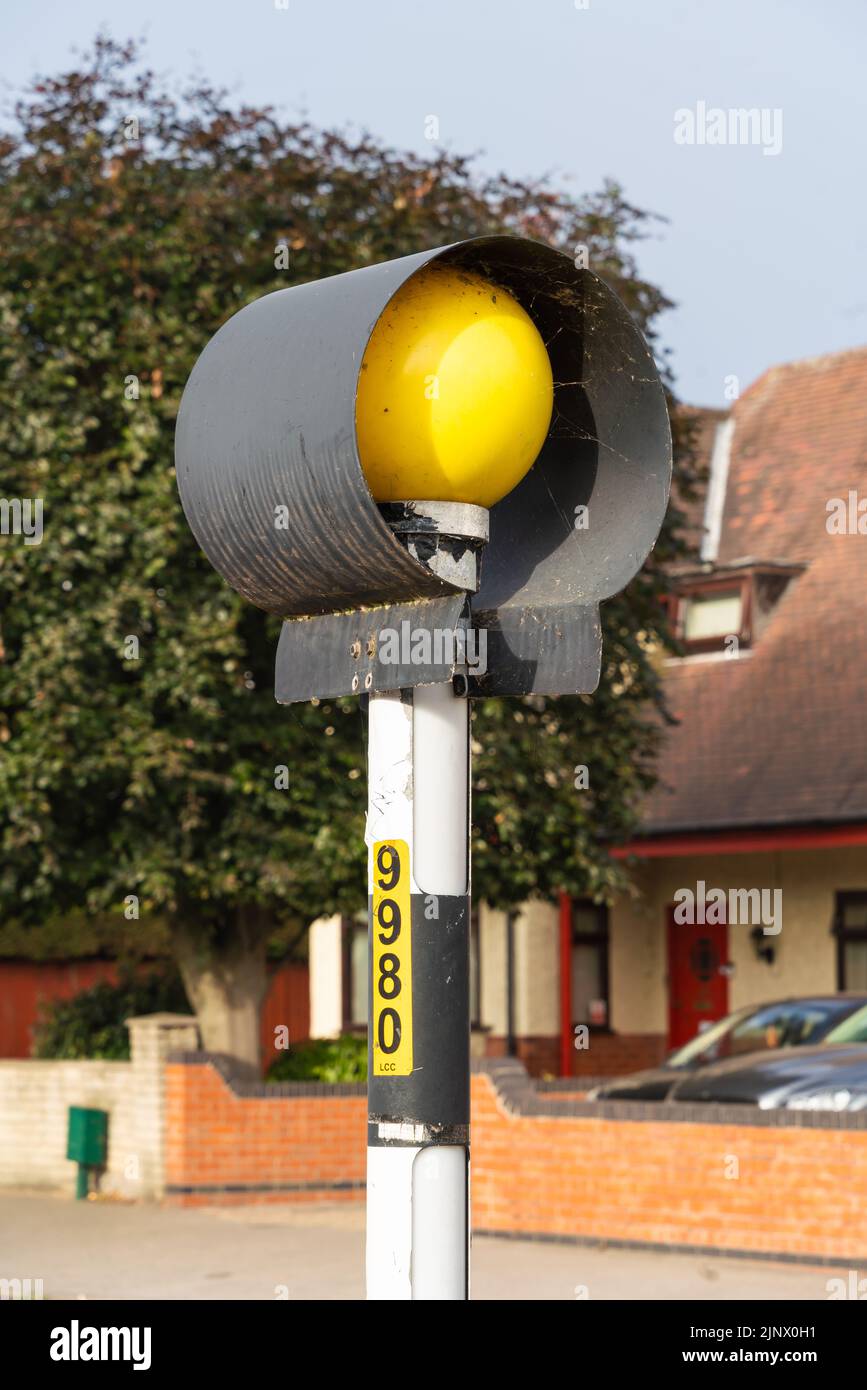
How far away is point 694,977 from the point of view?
973 inches

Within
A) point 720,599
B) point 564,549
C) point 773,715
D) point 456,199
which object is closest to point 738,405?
point 720,599

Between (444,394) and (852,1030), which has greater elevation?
(444,394)

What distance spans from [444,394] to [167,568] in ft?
40.4

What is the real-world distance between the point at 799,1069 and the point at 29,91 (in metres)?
9.62

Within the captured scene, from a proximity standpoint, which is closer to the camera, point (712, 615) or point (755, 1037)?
point (755, 1037)

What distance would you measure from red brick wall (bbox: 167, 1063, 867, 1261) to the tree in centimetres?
171

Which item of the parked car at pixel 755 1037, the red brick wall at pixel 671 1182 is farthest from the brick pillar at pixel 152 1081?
the parked car at pixel 755 1037

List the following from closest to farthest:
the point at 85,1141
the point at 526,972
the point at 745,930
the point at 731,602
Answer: the point at 85,1141 < the point at 745,930 < the point at 731,602 < the point at 526,972

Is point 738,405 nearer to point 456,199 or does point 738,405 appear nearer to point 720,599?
point 720,599

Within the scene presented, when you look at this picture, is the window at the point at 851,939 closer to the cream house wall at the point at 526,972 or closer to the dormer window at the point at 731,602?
the dormer window at the point at 731,602

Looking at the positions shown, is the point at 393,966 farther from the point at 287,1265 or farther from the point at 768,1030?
the point at 768,1030

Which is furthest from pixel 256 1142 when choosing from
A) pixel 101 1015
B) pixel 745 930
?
pixel 745 930
